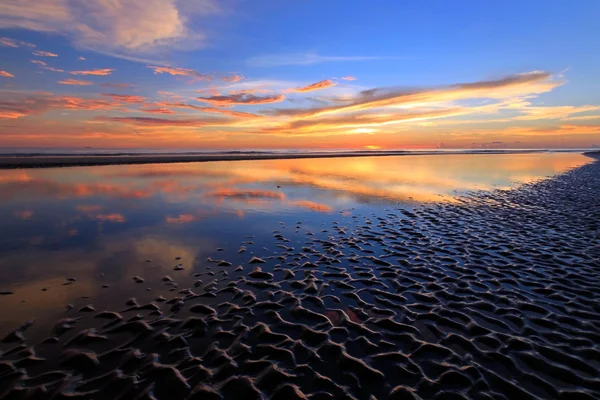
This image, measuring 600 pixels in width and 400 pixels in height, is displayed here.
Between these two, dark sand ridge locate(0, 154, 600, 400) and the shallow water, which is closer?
dark sand ridge locate(0, 154, 600, 400)

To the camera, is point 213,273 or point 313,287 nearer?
point 313,287

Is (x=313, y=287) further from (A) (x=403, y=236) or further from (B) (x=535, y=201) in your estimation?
(B) (x=535, y=201)

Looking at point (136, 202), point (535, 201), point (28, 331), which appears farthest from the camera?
point (535, 201)

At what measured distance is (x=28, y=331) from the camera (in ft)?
23.5

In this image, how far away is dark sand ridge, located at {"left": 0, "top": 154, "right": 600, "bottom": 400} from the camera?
18.6 ft

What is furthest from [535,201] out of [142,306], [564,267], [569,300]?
[142,306]

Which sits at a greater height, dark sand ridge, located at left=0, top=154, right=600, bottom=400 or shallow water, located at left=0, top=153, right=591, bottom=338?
shallow water, located at left=0, top=153, right=591, bottom=338

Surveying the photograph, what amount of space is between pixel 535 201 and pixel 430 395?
25654 millimetres

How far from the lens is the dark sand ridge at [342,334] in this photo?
566cm

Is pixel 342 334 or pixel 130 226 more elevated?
pixel 130 226

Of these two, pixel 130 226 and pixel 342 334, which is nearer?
pixel 342 334

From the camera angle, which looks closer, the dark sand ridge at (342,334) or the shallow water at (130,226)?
the dark sand ridge at (342,334)

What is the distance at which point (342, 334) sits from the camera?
7309 mm

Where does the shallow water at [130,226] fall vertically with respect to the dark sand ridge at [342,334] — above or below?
above
